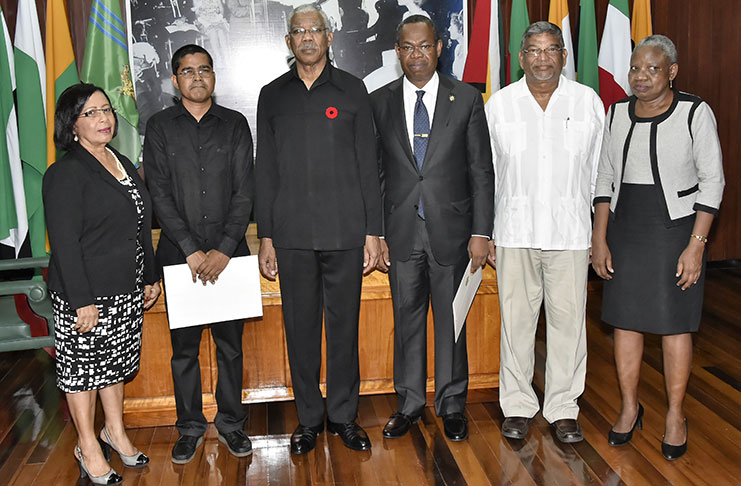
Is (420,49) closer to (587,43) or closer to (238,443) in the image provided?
(238,443)

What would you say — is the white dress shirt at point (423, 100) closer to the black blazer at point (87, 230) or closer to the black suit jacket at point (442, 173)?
the black suit jacket at point (442, 173)

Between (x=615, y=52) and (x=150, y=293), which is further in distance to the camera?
(x=615, y=52)

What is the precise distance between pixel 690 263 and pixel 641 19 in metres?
3.26

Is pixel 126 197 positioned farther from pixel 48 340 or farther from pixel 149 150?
pixel 48 340

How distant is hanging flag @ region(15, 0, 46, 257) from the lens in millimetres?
4109

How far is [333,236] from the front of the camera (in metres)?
2.63

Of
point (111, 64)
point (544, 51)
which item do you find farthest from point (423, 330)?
point (111, 64)

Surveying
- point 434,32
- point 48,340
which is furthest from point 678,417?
point 48,340

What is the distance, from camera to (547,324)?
9.47 ft

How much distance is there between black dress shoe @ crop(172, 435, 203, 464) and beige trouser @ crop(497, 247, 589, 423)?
1.32 m

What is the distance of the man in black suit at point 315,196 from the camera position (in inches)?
102

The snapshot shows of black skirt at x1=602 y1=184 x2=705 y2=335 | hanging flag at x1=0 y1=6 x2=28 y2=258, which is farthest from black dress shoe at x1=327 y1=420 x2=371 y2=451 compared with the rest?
hanging flag at x1=0 y1=6 x2=28 y2=258

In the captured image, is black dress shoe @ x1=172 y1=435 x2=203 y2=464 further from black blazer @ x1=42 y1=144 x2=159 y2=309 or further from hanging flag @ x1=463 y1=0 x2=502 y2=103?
hanging flag @ x1=463 y1=0 x2=502 y2=103

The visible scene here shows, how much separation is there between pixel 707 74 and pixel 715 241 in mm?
1438
